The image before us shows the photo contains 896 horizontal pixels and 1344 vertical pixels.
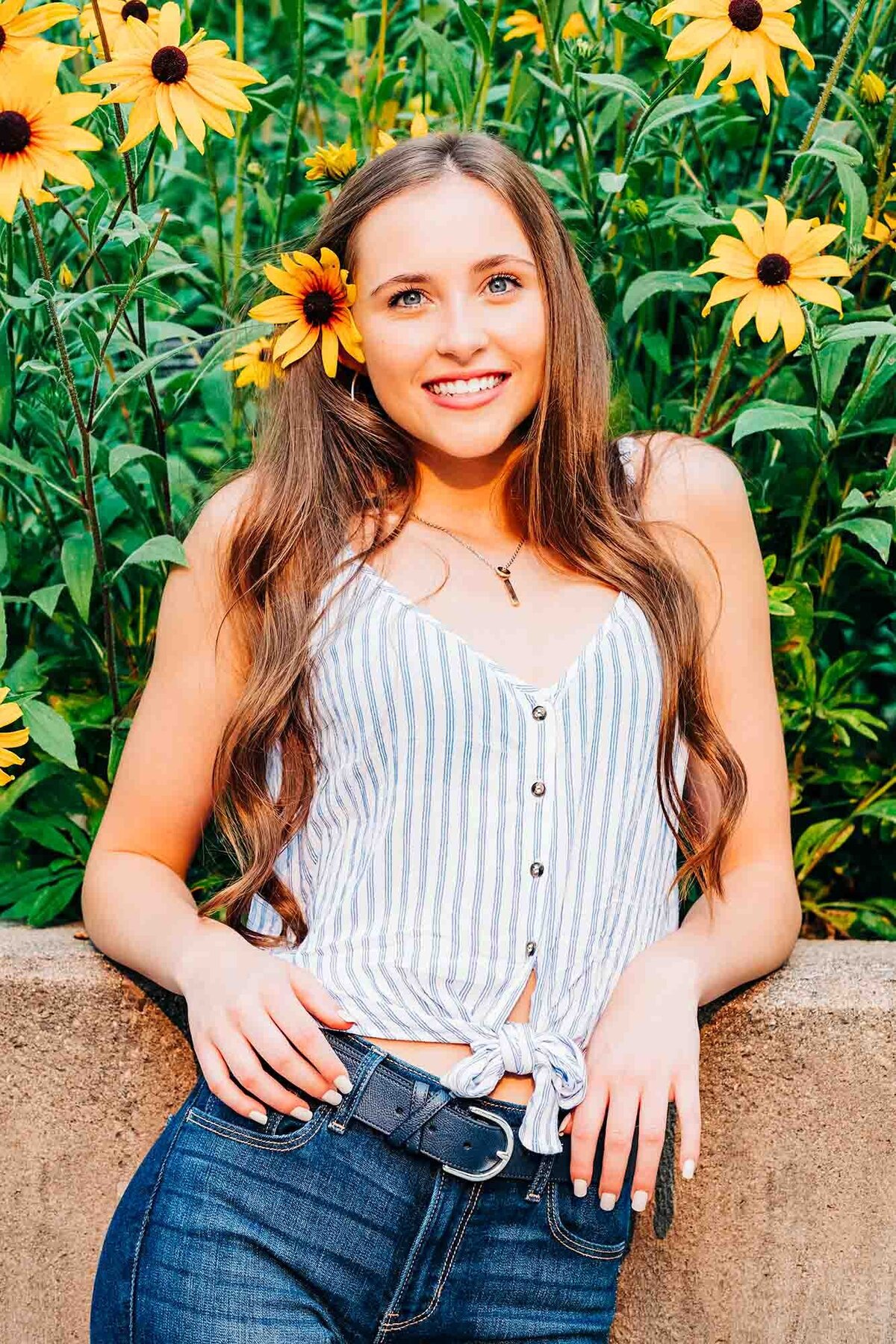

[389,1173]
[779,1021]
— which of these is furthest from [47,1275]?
[779,1021]

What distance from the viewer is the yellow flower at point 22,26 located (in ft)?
3.69

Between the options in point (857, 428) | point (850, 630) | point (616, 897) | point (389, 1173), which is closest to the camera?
point (389, 1173)

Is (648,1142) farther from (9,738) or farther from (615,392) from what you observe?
(615,392)

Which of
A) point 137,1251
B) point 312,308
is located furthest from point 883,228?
point 137,1251

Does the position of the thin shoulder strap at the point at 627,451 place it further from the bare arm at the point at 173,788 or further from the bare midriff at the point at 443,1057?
the bare midriff at the point at 443,1057

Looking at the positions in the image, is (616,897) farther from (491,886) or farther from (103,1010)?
(103,1010)

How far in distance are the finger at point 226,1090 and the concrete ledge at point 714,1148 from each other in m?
0.23

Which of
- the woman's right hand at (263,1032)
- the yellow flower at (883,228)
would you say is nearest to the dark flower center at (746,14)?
the yellow flower at (883,228)

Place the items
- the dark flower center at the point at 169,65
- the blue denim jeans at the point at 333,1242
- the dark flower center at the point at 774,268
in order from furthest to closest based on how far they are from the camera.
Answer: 1. the dark flower center at the point at 774,268
2. the dark flower center at the point at 169,65
3. the blue denim jeans at the point at 333,1242

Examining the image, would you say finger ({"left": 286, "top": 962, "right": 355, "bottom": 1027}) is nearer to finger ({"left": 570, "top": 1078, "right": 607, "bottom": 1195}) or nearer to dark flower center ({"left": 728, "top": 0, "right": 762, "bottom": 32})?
finger ({"left": 570, "top": 1078, "right": 607, "bottom": 1195})

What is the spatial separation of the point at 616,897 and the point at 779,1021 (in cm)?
21

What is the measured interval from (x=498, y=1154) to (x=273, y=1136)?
0.16 meters

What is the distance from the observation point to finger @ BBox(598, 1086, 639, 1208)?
3.51 feet

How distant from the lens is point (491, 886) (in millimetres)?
1159
